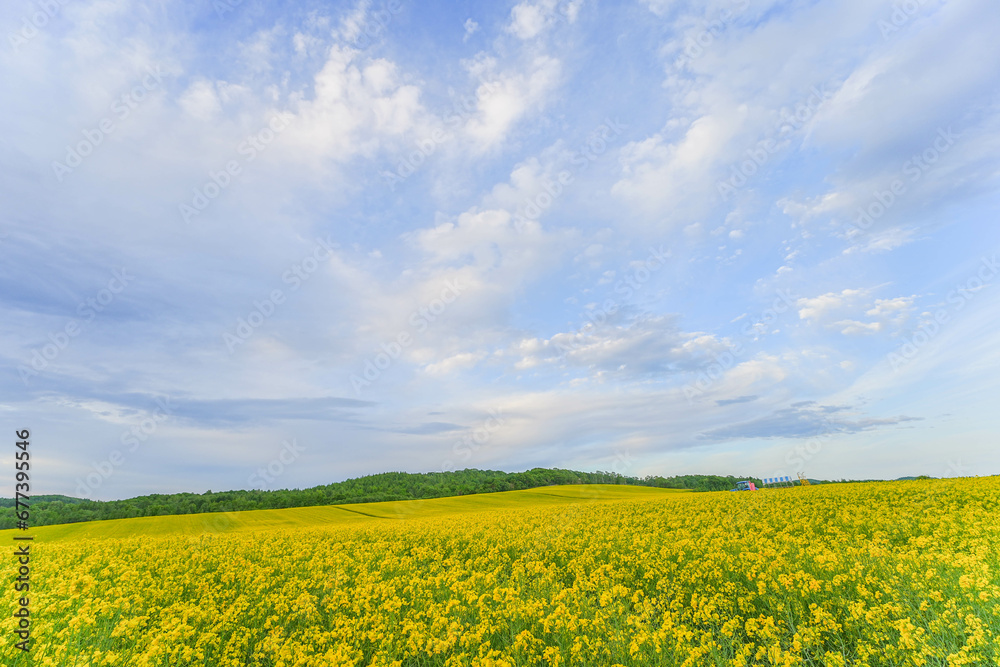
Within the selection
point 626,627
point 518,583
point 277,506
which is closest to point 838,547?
point 626,627

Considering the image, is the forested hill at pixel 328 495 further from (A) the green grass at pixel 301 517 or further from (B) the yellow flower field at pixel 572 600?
(B) the yellow flower field at pixel 572 600

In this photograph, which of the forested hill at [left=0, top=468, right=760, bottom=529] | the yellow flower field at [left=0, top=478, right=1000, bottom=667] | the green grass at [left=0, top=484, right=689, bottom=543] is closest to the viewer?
the yellow flower field at [left=0, top=478, right=1000, bottom=667]

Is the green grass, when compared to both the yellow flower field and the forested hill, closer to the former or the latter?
the forested hill

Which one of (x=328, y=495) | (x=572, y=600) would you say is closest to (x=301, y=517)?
(x=328, y=495)

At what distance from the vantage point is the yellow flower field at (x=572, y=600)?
5.86 m

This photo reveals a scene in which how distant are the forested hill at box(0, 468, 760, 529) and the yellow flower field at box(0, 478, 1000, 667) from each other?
42.4m

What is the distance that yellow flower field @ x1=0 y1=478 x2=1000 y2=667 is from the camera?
586 cm

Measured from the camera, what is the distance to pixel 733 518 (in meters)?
16.0

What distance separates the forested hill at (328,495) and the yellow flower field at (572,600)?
4239cm

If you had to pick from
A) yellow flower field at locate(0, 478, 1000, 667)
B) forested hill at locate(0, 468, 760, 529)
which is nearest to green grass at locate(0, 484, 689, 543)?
forested hill at locate(0, 468, 760, 529)

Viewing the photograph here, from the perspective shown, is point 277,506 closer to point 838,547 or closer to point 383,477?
point 383,477

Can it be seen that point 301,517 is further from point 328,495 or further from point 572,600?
point 572,600

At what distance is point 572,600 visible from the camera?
8.05 meters

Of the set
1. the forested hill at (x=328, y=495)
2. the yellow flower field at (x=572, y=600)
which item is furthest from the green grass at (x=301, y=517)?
the yellow flower field at (x=572, y=600)
